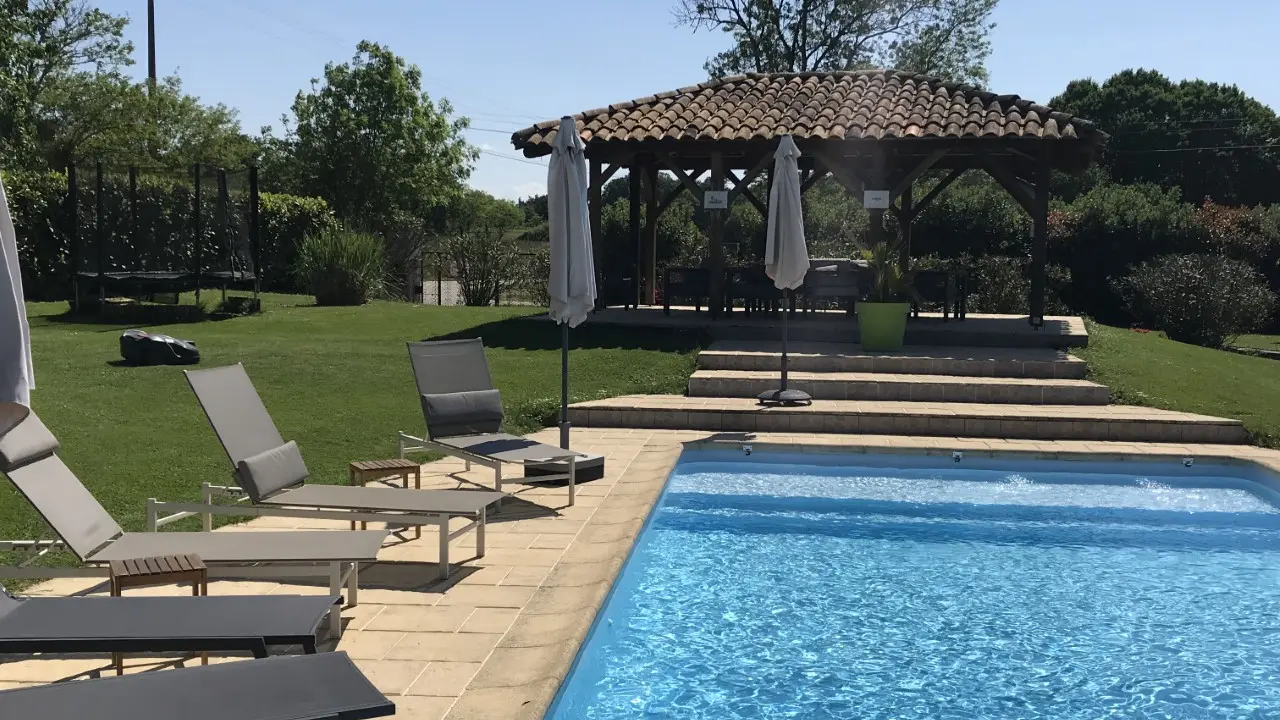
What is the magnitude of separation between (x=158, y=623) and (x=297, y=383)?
7.99 m

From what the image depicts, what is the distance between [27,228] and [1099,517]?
763 inches

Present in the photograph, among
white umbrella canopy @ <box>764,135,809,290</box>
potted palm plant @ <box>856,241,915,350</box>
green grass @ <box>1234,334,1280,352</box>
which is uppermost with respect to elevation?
white umbrella canopy @ <box>764,135,809,290</box>

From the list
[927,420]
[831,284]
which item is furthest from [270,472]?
[831,284]

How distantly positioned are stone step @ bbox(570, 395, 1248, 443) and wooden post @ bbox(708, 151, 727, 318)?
4.89m

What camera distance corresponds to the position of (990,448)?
9.13 m

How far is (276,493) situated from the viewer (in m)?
5.48

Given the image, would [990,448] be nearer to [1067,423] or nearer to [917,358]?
[1067,423]

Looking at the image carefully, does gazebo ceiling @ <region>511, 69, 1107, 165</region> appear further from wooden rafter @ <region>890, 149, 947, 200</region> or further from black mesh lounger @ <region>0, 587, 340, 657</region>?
black mesh lounger @ <region>0, 587, 340, 657</region>

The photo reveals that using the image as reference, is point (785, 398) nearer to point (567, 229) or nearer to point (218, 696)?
point (567, 229)

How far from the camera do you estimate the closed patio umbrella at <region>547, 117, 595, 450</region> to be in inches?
300

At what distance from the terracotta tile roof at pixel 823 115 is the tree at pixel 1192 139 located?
3609 centimetres

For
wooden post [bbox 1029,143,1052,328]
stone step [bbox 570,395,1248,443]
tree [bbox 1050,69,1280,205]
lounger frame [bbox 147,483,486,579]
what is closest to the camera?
lounger frame [bbox 147,483,486,579]

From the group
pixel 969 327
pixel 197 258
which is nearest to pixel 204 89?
pixel 197 258

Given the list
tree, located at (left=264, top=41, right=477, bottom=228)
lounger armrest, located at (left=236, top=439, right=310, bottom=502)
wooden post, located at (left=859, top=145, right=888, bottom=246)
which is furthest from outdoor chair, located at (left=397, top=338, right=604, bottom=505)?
tree, located at (left=264, top=41, right=477, bottom=228)
